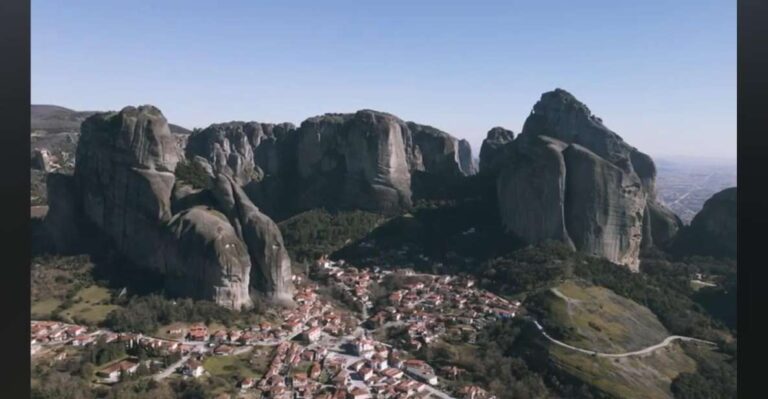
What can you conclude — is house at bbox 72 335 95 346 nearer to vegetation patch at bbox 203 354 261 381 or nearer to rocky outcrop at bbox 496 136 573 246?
vegetation patch at bbox 203 354 261 381

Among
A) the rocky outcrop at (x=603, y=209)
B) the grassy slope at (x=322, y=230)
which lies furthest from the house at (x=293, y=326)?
the rocky outcrop at (x=603, y=209)

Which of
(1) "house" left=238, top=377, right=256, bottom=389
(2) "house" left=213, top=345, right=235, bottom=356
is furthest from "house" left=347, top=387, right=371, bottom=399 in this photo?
(2) "house" left=213, top=345, right=235, bottom=356

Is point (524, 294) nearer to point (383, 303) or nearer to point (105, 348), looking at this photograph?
point (383, 303)

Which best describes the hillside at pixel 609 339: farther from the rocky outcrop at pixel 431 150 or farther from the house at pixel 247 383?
the rocky outcrop at pixel 431 150

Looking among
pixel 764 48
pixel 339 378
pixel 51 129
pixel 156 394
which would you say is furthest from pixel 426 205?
pixel 51 129

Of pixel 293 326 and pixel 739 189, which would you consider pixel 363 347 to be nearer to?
pixel 293 326

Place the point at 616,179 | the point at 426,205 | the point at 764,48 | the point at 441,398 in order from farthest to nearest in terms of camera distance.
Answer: the point at 426,205 < the point at 616,179 < the point at 441,398 < the point at 764,48
